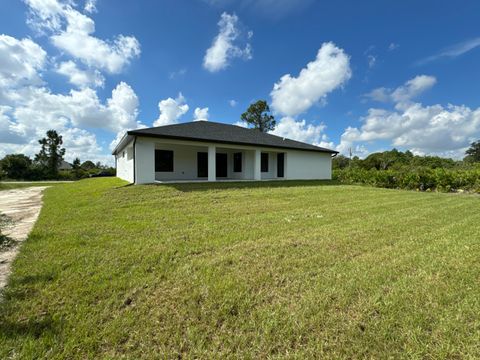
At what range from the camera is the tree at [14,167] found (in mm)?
29030

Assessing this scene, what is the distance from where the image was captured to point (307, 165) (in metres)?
17.8

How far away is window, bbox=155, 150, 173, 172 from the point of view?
46.9ft

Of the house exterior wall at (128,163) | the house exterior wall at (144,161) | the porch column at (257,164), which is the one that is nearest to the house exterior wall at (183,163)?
the house exterior wall at (128,163)

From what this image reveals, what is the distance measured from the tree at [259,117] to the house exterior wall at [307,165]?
17648 mm

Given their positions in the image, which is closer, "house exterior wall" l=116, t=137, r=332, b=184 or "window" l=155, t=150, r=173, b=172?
"house exterior wall" l=116, t=137, r=332, b=184

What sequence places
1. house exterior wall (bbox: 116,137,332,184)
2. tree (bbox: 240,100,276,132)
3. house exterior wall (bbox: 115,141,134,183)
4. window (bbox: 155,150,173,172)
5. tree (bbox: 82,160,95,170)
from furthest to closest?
1. tree (bbox: 82,160,95,170)
2. tree (bbox: 240,100,276,132)
3. window (bbox: 155,150,173,172)
4. house exterior wall (bbox: 115,141,134,183)
5. house exterior wall (bbox: 116,137,332,184)

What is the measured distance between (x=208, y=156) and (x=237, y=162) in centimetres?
378

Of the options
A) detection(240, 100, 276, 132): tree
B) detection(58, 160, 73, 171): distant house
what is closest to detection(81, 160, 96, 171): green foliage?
detection(58, 160, 73, 171): distant house

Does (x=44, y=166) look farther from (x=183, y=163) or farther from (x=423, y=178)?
(x=423, y=178)

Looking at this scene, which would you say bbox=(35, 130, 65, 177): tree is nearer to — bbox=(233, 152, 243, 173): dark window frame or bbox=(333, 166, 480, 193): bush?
bbox=(233, 152, 243, 173): dark window frame

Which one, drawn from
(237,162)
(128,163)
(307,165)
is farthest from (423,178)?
(128,163)

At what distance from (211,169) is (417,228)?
32.6ft

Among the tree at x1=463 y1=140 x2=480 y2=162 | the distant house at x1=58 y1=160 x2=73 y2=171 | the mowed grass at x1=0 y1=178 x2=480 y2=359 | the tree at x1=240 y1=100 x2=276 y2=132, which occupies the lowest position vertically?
the mowed grass at x1=0 y1=178 x2=480 y2=359

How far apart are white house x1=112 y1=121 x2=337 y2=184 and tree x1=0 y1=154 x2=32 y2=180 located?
2447cm
